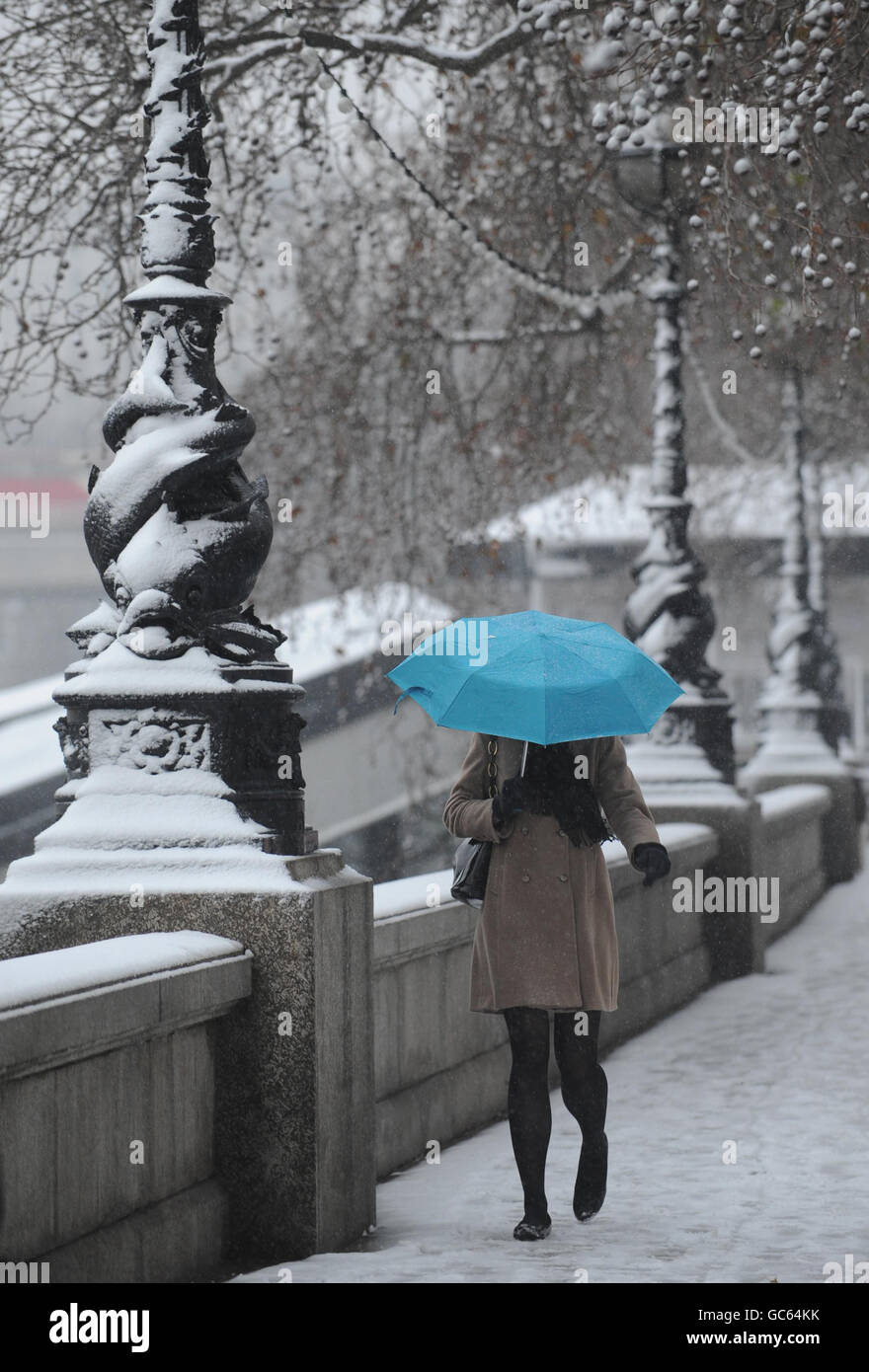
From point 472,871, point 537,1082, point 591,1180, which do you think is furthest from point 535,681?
point 591,1180

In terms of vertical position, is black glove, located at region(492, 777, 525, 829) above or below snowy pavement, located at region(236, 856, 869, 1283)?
above

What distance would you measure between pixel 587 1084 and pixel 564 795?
86 centimetres

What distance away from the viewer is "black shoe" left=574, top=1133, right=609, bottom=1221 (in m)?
5.87

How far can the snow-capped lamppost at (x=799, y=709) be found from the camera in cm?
2002

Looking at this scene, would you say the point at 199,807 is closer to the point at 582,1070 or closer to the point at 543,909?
the point at 543,909

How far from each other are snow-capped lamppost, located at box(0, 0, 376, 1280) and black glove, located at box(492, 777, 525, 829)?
0.51m

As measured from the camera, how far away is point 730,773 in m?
13.0

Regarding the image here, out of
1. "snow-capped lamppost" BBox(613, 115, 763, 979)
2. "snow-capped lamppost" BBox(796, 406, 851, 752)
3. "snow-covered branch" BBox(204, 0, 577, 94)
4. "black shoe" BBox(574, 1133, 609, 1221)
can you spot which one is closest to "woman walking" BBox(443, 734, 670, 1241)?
"black shoe" BBox(574, 1133, 609, 1221)

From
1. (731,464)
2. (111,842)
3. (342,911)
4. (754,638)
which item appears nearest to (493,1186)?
(342,911)

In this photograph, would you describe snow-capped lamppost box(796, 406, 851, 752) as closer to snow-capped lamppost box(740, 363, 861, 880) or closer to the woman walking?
snow-capped lamppost box(740, 363, 861, 880)

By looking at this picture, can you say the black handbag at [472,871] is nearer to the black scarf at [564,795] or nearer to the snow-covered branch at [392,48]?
the black scarf at [564,795]

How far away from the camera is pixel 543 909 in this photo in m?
5.61

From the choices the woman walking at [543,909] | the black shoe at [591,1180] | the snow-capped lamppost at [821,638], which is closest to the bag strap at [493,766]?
the woman walking at [543,909]
